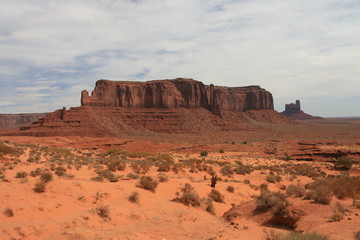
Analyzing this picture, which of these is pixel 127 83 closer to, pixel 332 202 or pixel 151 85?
pixel 151 85

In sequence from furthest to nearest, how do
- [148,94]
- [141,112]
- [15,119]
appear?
[15,119] < [148,94] < [141,112]

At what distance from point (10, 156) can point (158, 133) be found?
59560mm

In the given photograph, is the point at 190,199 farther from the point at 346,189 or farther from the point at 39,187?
the point at 346,189

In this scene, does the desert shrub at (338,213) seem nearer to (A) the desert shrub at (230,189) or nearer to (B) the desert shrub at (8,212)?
(A) the desert shrub at (230,189)

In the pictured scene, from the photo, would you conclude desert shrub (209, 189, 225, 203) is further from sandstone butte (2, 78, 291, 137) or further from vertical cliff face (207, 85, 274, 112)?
vertical cliff face (207, 85, 274, 112)

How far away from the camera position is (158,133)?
76.6 meters

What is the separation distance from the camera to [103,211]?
8938 mm

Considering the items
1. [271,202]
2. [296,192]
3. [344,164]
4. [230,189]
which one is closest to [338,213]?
[271,202]

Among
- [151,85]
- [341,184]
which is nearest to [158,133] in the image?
[151,85]

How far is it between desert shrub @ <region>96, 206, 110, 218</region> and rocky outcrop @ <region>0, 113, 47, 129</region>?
137569 millimetres

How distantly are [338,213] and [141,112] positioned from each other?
80.3 meters

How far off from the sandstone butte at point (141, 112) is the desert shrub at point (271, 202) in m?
60.2

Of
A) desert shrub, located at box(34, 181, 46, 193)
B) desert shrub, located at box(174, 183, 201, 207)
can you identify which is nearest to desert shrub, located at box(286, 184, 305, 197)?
desert shrub, located at box(174, 183, 201, 207)

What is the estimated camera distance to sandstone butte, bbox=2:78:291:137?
69.2 meters
